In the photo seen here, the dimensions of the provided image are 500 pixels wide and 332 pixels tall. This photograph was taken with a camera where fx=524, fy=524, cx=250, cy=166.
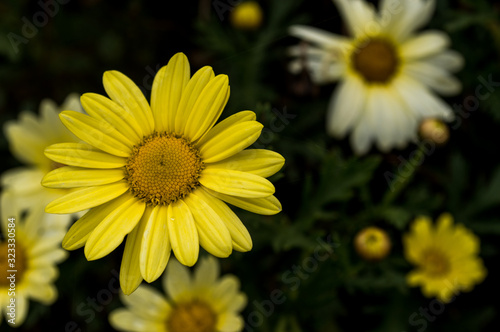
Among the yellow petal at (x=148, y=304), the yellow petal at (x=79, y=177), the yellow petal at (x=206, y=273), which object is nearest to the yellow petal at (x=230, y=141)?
the yellow petal at (x=79, y=177)

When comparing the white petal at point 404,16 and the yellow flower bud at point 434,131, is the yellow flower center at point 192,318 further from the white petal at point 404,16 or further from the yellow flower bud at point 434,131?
the white petal at point 404,16

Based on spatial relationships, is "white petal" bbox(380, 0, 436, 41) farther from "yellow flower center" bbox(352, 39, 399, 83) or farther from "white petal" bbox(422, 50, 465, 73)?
"white petal" bbox(422, 50, 465, 73)

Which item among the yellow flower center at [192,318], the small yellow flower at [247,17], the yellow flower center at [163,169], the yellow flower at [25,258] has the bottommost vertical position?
the yellow flower center at [192,318]

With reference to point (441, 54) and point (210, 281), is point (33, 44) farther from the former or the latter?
point (441, 54)

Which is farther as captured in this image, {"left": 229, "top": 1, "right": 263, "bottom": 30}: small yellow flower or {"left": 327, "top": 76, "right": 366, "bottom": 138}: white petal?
{"left": 229, "top": 1, "right": 263, "bottom": 30}: small yellow flower

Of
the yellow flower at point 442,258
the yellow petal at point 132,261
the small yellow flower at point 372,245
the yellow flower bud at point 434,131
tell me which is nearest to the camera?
the yellow petal at point 132,261

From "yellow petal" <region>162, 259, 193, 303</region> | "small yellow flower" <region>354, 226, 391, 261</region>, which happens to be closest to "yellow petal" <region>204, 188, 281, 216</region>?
"small yellow flower" <region>354, 226, 391, 261</region>
